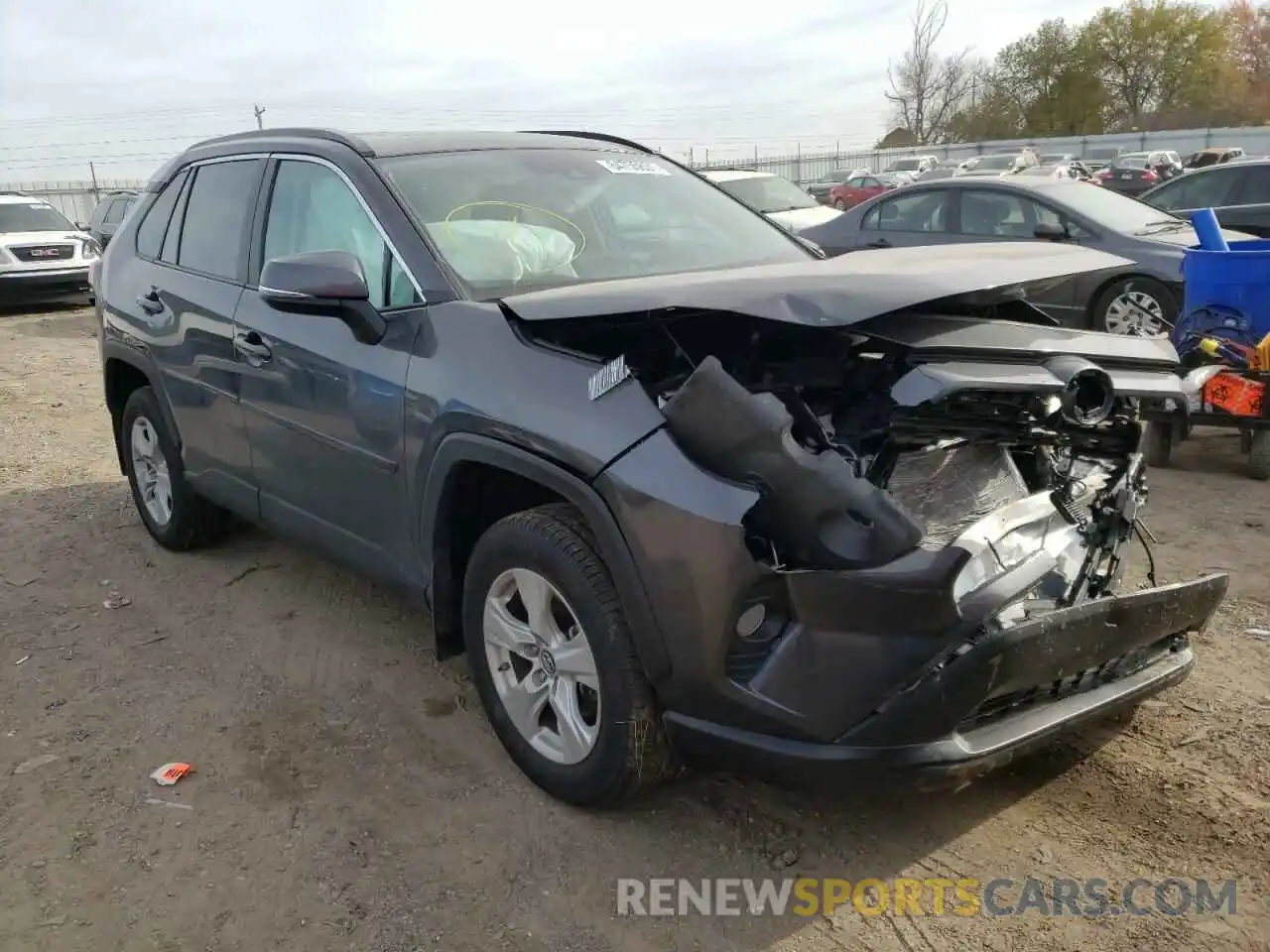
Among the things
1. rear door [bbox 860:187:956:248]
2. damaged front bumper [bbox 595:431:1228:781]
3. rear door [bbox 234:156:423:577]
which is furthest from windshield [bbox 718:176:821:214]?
damaged front bumper [bbox 595:431:1228:781]

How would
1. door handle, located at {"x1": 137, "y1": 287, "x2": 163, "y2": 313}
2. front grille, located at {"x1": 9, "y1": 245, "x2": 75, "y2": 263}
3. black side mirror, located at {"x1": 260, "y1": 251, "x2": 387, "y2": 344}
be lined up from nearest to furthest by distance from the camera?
black side mirror, located at {"x1": 260, "y1": 251, "x2": 387, "y2": 344}, door handle, located at {"x1": 137, "y1": 287, "x2": 163, "y2": 313}, front grille, located at {"x1": 9, "y1": 245, "x2": 75, "y2": 263}

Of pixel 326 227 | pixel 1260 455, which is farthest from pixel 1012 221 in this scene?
pixel 326 227

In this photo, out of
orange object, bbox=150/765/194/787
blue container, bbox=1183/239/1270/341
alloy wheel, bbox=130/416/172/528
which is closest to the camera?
orange object, bbox=150/765/194/787

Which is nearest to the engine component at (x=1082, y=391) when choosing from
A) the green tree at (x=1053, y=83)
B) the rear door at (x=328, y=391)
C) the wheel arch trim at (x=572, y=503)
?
the wheel arch trim at (x=572, y=503)

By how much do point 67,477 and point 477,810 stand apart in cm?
496

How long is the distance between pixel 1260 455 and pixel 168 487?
572 cm

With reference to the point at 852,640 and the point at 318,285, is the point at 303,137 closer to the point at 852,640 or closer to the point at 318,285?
the point at 318,285

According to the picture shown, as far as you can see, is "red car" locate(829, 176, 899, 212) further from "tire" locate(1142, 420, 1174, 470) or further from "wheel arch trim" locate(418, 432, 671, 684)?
"wheel arch trim" locate(418, 432, 671, 684)

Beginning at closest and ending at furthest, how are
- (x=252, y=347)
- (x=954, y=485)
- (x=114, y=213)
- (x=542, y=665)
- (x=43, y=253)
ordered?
(x=954, y=485) → (x=542, y=665) → (x=252, y=347) → (x=43, y=253) → (x=114, y=213)

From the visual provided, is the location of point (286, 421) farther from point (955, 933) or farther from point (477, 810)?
point (955, 933)

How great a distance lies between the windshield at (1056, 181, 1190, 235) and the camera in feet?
28.5

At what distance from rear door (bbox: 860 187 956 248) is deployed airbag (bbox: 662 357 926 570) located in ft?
26.3

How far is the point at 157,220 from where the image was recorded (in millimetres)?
4902

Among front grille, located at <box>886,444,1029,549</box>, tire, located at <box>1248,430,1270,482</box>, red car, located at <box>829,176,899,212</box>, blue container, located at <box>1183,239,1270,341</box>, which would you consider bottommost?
tire, located at <box>1248,430,1270,482</box>
